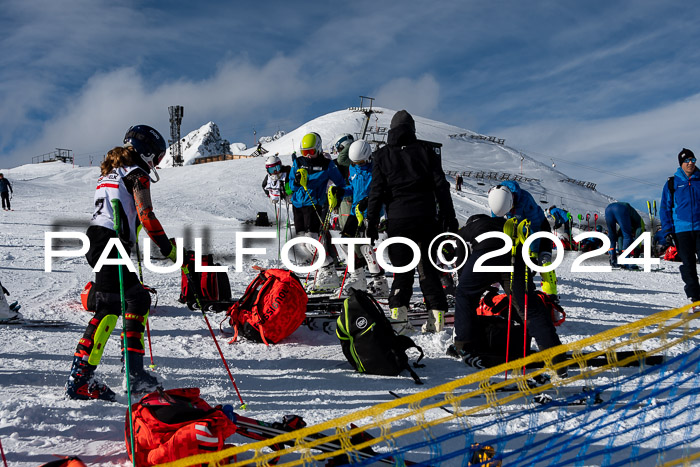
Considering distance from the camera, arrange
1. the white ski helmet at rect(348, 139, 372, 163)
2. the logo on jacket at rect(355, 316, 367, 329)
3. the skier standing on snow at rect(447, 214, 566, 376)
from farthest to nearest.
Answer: the white ski helmet at rect(348, 139, 372, 163)
the logo on jacket at rect(355, 316, 367, 329)
the skier standing on snow at rect(447, 214, 566, 376)

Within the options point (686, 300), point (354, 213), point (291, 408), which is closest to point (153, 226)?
point (291, 408)

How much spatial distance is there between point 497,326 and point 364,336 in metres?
1.18

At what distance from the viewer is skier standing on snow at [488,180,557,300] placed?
4418mm

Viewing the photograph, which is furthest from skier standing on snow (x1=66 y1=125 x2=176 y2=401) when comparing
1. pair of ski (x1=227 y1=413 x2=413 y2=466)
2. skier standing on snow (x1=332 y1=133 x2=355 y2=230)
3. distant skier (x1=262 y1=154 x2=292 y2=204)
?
distant skier (x1=262 y1=154 x2=292 y2=204)

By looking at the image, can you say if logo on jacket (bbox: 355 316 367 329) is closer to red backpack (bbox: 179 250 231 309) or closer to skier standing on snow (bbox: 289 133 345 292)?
red backpack (bbox: 179 250 231 309)

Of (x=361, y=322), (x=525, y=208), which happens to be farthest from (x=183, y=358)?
(x=525, y=208)

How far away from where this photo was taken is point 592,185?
74.5 m

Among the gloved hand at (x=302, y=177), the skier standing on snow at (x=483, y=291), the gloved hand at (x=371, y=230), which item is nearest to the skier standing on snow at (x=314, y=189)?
the gloved hand at (x=302, y=177)

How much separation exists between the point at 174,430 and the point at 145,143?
6.57 feet

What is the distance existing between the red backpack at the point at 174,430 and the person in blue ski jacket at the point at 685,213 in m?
6.20

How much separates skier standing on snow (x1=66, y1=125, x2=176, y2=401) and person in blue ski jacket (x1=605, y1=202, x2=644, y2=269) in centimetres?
Result: 1200

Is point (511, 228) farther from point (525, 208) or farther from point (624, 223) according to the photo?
point (624, 223)

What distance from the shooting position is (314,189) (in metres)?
7.38

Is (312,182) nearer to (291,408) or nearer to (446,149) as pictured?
(291,408)
